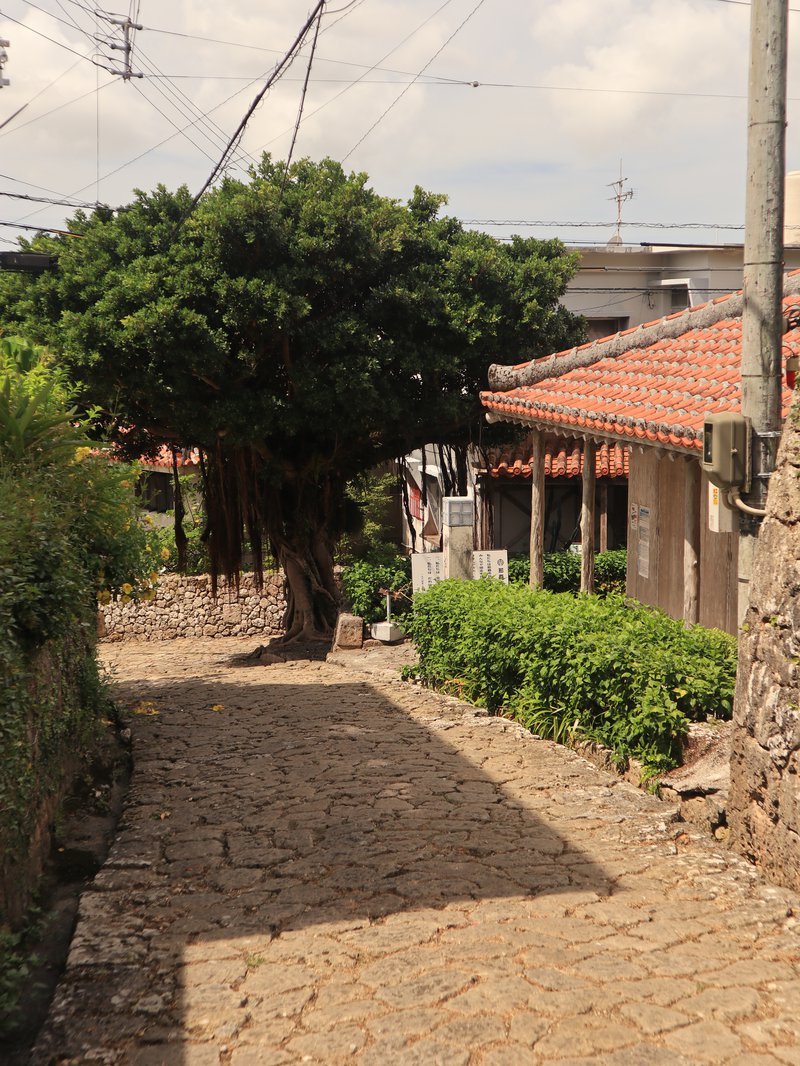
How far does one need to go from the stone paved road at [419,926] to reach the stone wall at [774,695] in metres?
0.26

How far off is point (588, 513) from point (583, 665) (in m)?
3.09

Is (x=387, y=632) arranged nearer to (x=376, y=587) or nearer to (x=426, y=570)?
(x=376, y=587)

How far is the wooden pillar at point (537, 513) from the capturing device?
461 inches

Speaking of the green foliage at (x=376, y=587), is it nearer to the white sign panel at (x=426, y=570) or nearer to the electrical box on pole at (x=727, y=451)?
the white sign panel at (x=426, y=570)

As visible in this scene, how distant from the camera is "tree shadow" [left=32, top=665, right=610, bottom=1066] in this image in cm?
453

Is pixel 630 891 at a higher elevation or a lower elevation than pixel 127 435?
lower

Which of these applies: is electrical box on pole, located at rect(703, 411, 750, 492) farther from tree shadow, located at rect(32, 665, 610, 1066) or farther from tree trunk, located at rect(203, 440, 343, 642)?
tree trunk, located at rect(203, 440, 343, 642)

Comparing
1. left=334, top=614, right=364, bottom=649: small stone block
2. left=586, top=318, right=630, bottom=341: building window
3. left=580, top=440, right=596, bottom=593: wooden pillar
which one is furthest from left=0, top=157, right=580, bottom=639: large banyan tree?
left=586, top=318, right=630, bottom=341: building window

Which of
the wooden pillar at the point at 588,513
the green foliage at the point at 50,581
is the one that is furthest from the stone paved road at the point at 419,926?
the wooden pillar at the point at 588,513

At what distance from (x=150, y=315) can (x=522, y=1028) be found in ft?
37.8

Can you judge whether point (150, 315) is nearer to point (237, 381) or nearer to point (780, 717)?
point (237, 381)

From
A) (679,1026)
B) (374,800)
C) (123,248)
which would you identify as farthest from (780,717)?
(123,248)

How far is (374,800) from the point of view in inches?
284

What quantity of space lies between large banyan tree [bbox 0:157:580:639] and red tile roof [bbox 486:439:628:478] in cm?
128
